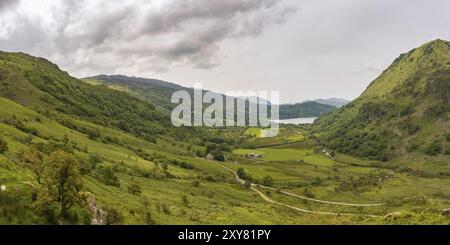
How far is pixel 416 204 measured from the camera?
17425cm

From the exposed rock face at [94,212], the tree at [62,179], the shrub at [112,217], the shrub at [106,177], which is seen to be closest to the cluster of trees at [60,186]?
the tree at [62,179]

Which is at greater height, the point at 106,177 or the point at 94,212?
the point at 94,212

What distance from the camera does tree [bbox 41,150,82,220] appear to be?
40.5 metres

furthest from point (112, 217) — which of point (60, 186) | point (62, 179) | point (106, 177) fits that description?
point (106, 177)

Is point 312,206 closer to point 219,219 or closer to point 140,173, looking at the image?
point 140,173

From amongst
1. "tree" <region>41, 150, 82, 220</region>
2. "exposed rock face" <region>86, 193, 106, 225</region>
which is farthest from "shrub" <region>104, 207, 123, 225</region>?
"tree" <region>41, 150, 82, 220</region>

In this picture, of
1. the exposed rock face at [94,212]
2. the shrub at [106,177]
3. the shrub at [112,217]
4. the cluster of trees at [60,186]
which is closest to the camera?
the cluster of trees at [60,186]

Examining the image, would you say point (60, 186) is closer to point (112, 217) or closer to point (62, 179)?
point (62, 179)

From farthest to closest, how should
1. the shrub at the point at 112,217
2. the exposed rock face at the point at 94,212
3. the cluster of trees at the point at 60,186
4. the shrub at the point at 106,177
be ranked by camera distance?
the shrub at the point at 106,177, the shrub at the point at 112,217, the exposed rock face at the point at 94,212, the cluster of trees at the point at 60,186

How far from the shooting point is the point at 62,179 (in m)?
41.2

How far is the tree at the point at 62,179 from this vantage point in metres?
40.5

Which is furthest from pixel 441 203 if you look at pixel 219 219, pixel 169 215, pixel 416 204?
pixel 169 215

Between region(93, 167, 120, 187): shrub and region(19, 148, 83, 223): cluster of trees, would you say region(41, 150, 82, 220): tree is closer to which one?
region(19, 148, 83, 223): cluster of trees

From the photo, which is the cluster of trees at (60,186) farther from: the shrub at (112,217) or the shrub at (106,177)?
the shrub at (106,177)
